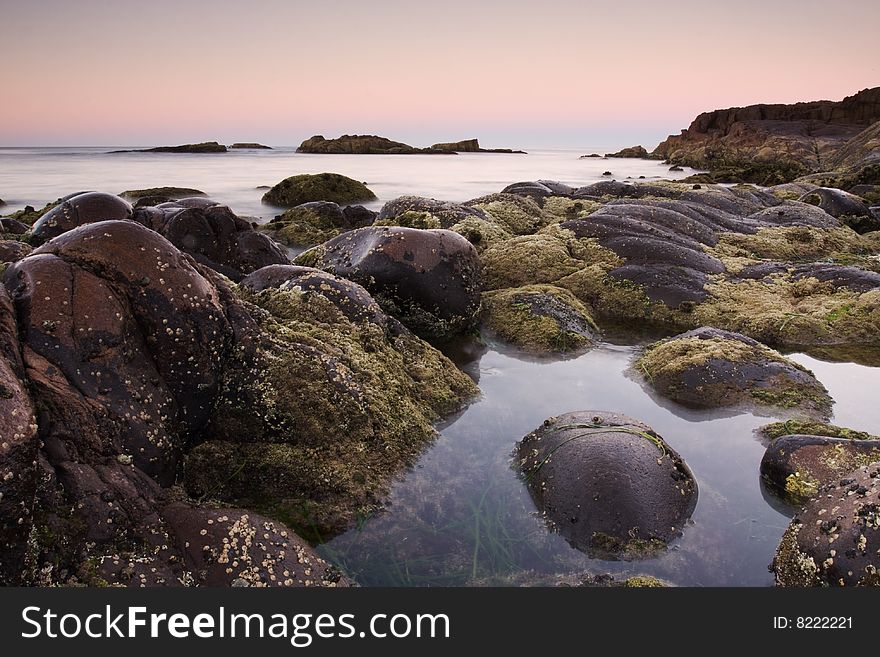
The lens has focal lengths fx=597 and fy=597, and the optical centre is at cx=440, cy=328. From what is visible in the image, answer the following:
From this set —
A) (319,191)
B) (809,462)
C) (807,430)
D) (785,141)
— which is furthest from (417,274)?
(785,141)

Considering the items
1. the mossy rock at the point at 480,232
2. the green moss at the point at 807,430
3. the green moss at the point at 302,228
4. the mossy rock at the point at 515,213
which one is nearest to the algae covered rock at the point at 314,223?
the green moss at the point at 302,228

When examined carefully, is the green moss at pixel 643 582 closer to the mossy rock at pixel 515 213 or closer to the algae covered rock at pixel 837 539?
the algae covered rock at pixel 837 539

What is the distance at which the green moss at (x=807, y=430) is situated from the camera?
223 inches

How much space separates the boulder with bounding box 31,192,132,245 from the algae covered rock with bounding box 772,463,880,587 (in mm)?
10414

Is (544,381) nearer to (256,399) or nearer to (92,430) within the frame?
(256,399)

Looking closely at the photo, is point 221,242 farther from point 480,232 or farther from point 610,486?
point 610,486

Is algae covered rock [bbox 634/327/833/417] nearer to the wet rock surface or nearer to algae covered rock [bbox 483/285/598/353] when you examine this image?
Result: algae covered rock [bbox 483/285/598/353]

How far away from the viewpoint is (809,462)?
5113mm

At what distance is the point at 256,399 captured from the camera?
17.2ft

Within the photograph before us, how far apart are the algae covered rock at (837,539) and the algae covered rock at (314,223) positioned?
15023 millimetres

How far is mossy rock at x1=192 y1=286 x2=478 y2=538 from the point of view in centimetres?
487

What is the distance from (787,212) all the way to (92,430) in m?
20.0

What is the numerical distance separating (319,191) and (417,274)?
20.2m

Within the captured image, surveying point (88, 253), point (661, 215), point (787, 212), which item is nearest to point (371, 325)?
point (88, 253)
